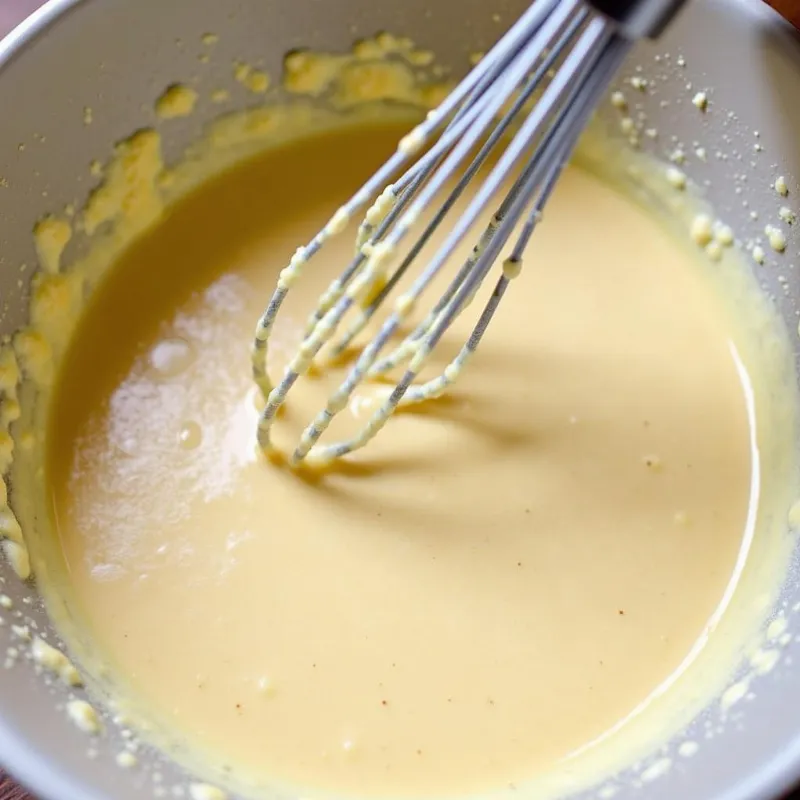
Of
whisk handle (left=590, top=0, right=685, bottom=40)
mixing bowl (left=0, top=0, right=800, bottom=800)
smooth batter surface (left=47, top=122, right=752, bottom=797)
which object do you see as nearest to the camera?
whisk handle (left=590, top=0, right=685, bottom=40)

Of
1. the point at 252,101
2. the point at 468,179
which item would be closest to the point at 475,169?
the point at 468,179

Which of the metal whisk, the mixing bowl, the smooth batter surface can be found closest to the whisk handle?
the metal whisk

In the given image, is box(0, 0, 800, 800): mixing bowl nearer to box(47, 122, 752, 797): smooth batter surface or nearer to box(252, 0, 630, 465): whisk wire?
box(47, 122, 752, 797): smooth batter surface

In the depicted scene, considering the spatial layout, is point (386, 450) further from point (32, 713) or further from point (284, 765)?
point (32, 713)

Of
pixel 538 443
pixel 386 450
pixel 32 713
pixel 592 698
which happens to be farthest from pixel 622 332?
pixel 32 713

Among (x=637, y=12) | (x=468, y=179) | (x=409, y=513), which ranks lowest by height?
(x=409, y=513)

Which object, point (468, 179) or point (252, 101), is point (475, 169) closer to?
point (468, 179)
